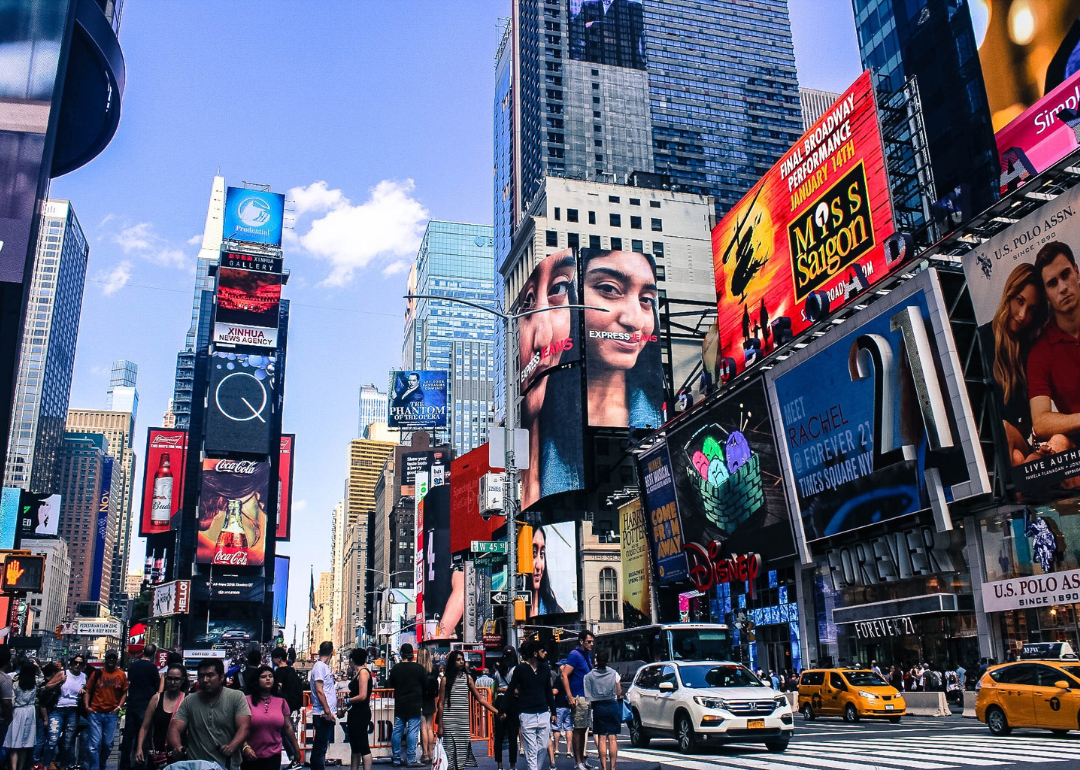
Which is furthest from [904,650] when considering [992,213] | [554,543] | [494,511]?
[554,543]

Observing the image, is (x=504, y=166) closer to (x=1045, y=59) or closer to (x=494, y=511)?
(x=1045, y=59)

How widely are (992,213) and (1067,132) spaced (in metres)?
10.7

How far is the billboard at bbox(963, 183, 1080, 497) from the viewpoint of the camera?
28.6 m

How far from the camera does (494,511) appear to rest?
22.5 m

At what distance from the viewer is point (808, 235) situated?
45.4 meters

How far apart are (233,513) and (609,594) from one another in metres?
47.8

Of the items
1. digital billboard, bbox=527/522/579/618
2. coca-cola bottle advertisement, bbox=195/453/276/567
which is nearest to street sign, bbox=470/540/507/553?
Result: digital billboard, bbox=527/522/579/618

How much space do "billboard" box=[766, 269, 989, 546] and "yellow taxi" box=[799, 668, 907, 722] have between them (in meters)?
8.71

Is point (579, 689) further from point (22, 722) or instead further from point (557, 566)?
point (557, 566)

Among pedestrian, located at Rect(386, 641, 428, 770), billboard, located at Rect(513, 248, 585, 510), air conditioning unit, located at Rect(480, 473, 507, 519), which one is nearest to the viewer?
pedestrian, located at Rect(386, 641, 428, 770)

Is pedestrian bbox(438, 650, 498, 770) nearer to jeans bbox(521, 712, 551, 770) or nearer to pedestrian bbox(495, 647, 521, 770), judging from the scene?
pedestrian bbox(495, 647, 521, 770)

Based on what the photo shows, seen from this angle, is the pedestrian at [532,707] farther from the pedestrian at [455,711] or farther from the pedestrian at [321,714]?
the pedestrian at [321,714]

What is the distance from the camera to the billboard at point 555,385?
76.8 meters

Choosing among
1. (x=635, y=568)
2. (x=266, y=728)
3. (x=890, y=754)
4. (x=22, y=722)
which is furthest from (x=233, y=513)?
(x=266, y=728)
